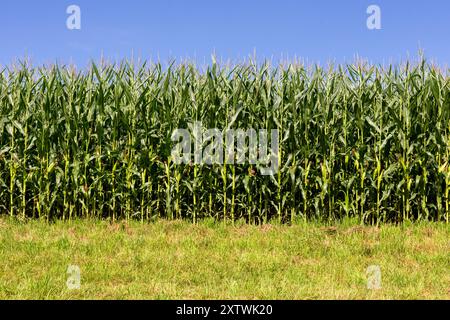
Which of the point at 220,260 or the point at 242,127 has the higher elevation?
the point at 242,127

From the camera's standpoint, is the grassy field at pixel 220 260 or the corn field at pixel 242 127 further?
the corn field at pixel 242 127

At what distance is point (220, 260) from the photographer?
8.28m

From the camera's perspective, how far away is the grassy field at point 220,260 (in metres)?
6.89

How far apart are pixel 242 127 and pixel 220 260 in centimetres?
345

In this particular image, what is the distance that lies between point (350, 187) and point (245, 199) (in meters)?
2.11

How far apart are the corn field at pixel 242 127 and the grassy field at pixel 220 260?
764 mm

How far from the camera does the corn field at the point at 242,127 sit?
10.8 meters

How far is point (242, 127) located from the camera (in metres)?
10.9

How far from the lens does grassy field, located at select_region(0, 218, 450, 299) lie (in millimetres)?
6895

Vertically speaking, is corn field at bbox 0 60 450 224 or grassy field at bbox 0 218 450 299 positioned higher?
corn field at bbox 0 60 450 224

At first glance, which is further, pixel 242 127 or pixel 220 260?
pixel 242 127

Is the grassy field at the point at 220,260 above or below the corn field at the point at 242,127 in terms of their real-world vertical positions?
below

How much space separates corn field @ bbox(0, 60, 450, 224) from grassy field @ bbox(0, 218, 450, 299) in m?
0.76
